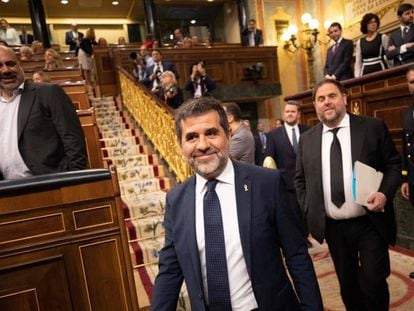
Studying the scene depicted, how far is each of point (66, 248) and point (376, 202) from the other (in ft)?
4.93

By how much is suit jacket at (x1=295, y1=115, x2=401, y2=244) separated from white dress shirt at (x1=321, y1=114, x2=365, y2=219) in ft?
0.08

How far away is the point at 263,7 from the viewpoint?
10.9 m

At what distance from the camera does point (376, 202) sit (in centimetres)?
168

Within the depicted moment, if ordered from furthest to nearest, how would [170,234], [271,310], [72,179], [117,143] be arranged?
[117,143] < [72,179] < [170,234] < [271,310]

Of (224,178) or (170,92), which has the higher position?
(170,92)

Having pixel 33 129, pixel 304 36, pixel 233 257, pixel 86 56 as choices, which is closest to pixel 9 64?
pixel 33 129

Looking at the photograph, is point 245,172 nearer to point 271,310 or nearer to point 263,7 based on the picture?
point 271,310

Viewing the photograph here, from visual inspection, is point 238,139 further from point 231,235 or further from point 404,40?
point 404,40

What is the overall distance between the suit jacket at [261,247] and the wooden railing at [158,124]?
2.50 m

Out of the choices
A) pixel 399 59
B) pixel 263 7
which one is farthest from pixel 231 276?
pixel 263 7

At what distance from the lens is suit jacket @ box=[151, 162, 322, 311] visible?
110 cm

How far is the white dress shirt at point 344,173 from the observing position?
1.82 m

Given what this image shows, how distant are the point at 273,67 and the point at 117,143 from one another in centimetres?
603

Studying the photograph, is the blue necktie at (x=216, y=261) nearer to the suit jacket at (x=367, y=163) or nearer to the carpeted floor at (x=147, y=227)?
the suit jacket at (x=367, y=163)
